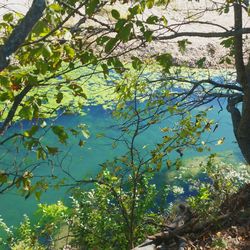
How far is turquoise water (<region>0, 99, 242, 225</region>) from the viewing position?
8204 millimetres

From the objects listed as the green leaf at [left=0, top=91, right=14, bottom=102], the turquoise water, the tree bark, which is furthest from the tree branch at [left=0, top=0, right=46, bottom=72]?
the turquoise water

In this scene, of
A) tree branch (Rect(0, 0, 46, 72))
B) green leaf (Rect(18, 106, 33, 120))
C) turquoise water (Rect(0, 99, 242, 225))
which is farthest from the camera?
turquoise water (Rect(0, 99, 242, 225))

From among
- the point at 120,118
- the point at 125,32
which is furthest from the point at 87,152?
the point at 125,32

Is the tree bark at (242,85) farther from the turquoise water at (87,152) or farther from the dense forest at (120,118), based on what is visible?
the turquoise water at (87,152)

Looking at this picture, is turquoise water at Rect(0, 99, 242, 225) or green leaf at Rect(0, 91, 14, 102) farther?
turquoise water at Rect(0, 99, 242, 225)

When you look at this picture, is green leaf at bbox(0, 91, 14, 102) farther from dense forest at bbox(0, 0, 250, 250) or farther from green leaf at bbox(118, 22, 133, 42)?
green leaf at bbox(118, 22, 133, 42)

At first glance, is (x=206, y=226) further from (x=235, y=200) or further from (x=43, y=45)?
(x=43, y=45)

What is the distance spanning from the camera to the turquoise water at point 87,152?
26.9 ft

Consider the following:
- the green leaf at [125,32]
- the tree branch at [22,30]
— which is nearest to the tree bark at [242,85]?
the green leaf at [125,32]

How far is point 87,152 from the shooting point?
10289 millimetres

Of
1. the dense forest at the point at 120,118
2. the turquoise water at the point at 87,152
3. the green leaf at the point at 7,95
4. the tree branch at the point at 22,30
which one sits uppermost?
the turquoise water at the point at 87,152

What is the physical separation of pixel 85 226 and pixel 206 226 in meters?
2.08

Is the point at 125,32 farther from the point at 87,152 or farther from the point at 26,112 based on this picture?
the point at 87,152

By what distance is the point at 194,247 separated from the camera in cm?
295
